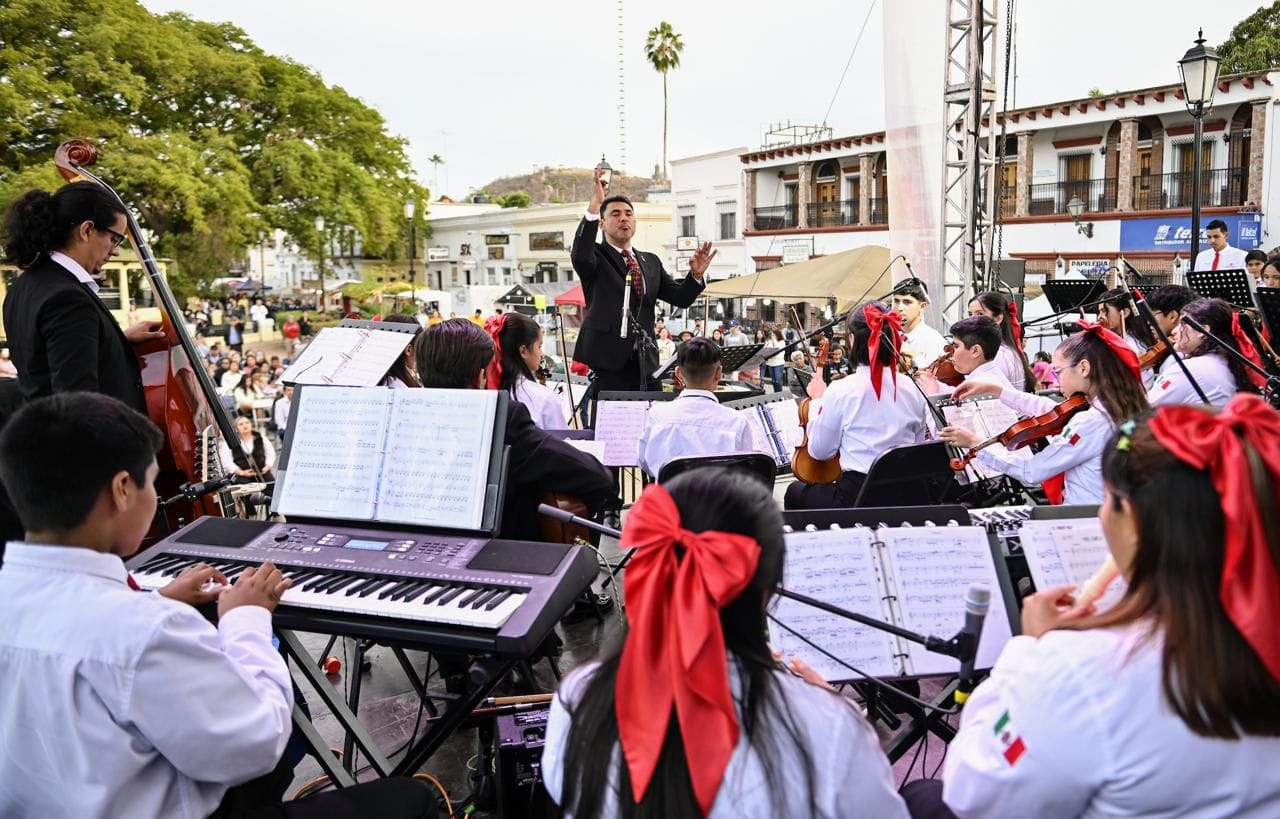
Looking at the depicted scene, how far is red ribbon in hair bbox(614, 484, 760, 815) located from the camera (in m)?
1.37

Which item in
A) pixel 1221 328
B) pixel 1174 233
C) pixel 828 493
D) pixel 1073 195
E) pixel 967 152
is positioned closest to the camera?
pixel 828 493

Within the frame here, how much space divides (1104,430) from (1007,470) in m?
0.39

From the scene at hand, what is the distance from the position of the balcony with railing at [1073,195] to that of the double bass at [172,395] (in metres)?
23.1

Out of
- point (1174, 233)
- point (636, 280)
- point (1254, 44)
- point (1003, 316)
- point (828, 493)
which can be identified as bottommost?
point (828, 493)

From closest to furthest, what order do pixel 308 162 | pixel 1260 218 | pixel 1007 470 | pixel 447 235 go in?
pixel 1007 470 < pixel 1260 218 < pixel 308 162 < pixel 447 235

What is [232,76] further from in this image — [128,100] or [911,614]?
[911,614]

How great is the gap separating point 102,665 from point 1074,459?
322cm

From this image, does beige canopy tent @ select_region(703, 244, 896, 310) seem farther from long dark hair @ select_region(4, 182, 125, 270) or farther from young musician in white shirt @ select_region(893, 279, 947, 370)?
long dark hair @ select_region(4, 182, 125, 270)

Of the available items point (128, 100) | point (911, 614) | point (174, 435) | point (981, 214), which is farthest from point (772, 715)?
point (128, 100)

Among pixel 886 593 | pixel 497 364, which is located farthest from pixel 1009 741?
pixel 497 364

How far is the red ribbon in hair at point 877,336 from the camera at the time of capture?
13.5 ft

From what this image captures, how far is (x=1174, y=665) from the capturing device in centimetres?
131

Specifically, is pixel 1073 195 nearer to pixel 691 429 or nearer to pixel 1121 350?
pixel 1121 350

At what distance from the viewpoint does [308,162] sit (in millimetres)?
24125
